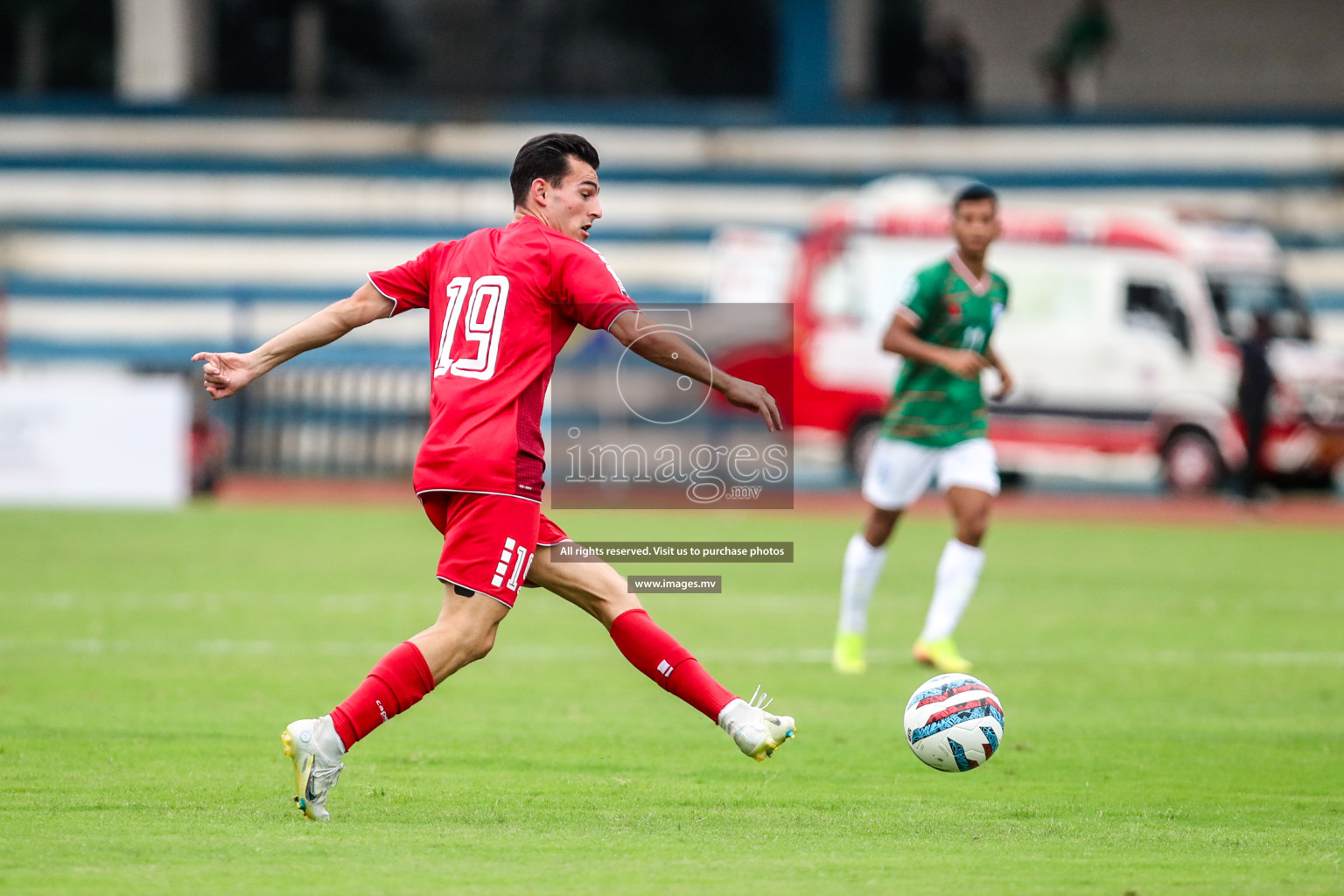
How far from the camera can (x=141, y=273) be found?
29828 mm

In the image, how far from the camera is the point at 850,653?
8898mm

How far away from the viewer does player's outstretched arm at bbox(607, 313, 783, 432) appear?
5090mm

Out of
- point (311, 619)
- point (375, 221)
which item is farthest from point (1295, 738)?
point (375, 221)

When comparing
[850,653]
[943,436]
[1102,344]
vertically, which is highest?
[943,436]

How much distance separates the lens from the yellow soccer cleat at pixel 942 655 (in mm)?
8602

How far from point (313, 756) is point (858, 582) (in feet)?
14.2

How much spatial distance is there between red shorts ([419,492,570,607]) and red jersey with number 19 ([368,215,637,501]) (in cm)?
5

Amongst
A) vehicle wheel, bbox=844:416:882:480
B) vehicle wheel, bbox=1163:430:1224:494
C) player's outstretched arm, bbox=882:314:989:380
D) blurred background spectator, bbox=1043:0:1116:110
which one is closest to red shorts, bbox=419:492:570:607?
player's outstretched arm, bbox=882:314:989:380

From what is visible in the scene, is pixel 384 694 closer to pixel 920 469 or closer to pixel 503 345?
pixel 503 345

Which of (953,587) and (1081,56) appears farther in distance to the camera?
(1081,56)

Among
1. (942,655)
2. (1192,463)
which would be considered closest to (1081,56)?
(1192,463)

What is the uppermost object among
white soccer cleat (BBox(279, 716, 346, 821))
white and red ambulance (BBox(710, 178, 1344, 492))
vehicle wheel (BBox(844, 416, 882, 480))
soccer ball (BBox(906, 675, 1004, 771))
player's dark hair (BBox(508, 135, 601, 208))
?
player's dark hair (BBox(508, 135, 601, 208))

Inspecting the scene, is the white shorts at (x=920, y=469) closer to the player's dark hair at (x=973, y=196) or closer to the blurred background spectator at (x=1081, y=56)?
the player's dark hair at (x=973, y=196)

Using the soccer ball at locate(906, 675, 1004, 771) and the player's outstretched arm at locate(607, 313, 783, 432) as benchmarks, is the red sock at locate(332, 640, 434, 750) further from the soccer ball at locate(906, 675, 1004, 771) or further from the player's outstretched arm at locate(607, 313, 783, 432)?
the soccer ball at locate(906, 675, 1004, 771)
